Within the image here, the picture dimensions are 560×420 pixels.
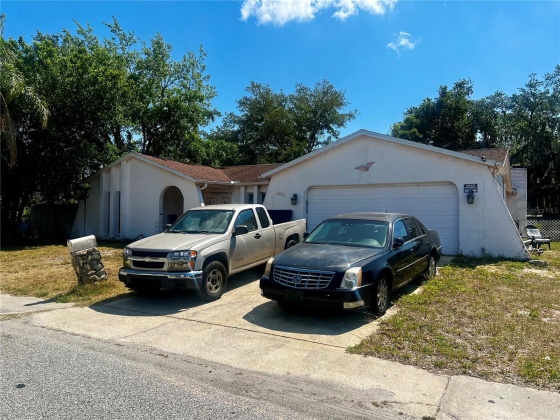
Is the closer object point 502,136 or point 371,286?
point 371,286

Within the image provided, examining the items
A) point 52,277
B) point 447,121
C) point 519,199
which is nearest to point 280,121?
point 447,121

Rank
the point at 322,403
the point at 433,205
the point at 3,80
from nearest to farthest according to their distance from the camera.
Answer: the point at 322,403, the point at 433,205, the point at 3,80

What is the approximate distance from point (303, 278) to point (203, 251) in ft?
7.24

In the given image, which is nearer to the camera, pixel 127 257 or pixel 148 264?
pixel 148 264

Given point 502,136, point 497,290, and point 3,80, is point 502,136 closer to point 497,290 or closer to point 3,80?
point 497,290

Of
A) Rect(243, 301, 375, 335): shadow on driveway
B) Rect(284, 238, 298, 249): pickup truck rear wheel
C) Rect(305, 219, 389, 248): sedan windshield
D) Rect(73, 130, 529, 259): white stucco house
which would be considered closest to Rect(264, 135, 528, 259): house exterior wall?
Rect(73, 130, 529, 259): white stucco house

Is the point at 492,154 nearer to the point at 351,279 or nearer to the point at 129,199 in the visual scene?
the point at 351,279

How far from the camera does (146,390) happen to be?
3.97 m

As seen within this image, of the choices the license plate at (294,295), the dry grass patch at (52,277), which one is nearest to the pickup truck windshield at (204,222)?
the dry grass patch at (52,277)

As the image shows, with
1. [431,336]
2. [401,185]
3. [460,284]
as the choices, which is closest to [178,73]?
[401,185]

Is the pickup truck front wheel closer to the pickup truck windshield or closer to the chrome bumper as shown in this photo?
the chrome bumper

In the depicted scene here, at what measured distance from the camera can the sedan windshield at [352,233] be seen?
283 inches

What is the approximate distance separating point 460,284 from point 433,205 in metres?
4.76

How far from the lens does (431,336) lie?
220 inches
